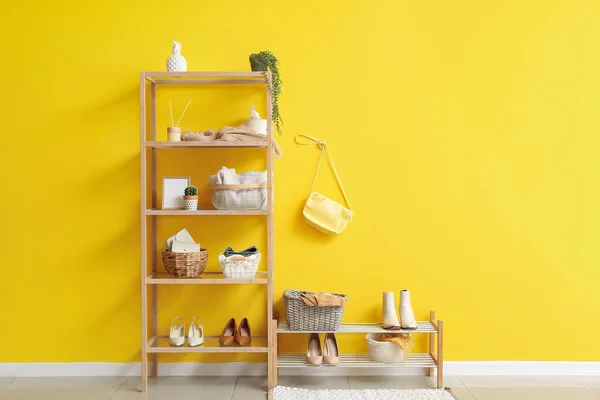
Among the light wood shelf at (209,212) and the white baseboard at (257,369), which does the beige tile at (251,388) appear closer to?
the white baseboard at (257,369)

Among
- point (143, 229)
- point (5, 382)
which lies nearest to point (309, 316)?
point (143, 229)

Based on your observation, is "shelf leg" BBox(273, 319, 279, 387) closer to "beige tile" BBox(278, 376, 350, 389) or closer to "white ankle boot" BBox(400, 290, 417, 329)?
"beige tile" BBox(278, 376, 350, 389)

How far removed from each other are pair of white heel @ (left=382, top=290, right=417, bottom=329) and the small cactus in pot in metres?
1.20

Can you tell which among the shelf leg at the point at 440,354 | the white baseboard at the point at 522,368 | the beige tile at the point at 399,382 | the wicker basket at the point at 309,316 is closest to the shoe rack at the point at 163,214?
the wicker basket at the point at 309,316

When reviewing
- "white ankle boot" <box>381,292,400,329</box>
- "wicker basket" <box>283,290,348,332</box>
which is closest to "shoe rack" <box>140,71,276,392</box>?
"wicker basket" <box>283,290,348,332</box>

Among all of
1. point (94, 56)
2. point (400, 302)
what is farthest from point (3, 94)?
point (400, 302)

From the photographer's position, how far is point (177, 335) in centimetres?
327

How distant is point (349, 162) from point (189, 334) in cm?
138

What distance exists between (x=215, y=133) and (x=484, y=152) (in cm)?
161

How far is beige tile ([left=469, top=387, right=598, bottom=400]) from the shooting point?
10.1 feet

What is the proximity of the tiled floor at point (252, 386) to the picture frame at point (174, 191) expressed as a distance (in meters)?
1.03

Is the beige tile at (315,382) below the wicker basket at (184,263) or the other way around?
below

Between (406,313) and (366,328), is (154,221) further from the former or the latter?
(406,313)

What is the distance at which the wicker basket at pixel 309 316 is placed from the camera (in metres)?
3.18
